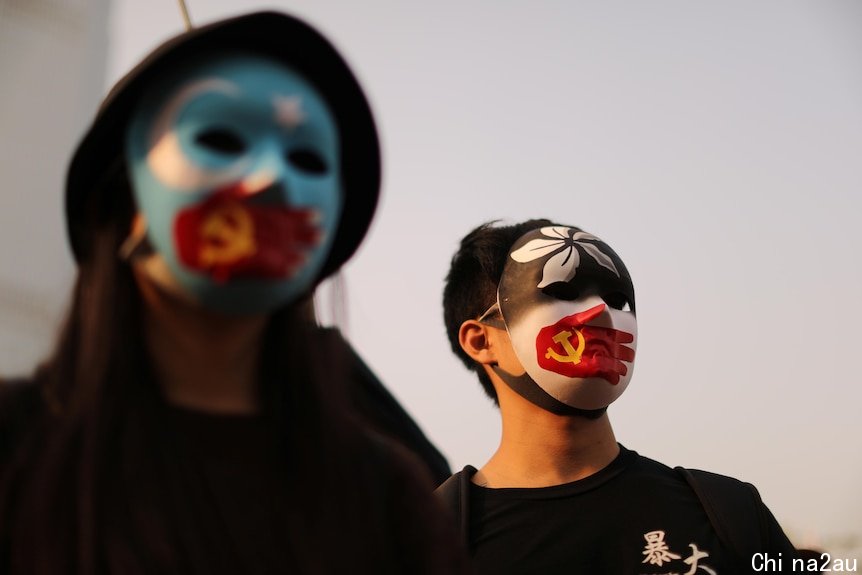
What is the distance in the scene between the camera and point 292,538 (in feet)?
5.83

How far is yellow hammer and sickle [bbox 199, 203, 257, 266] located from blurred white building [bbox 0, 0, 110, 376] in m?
0.43

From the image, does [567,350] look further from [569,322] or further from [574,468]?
[574,468]

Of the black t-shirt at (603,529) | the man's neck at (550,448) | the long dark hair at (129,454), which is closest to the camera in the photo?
the long dark hair at (129,454)

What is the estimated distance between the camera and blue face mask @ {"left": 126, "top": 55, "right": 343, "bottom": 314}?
5.64 ft

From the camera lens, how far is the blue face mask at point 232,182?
5.64 ft

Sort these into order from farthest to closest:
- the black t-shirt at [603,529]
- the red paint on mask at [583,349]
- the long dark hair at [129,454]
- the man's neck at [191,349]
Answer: the red paint on mask at [583,349] → the black t-shirt at [603,529] → the man's neck at [191,349] → the long dark hair at [129,454]

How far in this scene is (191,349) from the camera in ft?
6.14

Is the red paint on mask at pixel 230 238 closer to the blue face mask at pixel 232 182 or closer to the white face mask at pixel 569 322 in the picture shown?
the blue face mask at pixel 232 182

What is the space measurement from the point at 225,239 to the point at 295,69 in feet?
1.50

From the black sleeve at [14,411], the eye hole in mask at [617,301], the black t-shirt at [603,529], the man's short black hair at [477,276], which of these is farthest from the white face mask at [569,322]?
the black sleeve at [14,411]

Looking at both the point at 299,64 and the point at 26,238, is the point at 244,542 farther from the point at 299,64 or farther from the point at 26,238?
the point at 26,238

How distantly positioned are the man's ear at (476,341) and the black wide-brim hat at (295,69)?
66.7 inches

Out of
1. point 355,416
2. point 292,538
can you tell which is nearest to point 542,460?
Result: point 355,416

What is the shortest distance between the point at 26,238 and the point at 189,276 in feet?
6.32
